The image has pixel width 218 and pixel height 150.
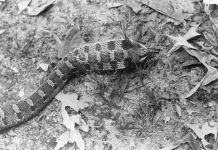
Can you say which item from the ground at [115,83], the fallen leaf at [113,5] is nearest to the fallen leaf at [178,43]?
the ground at [115,83]

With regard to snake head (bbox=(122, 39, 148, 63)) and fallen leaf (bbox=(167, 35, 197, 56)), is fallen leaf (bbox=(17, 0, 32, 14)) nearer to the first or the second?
snake head (bbox=(122, 39, 148, 63))

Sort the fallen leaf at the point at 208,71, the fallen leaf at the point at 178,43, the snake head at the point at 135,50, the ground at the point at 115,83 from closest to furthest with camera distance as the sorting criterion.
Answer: the ground at the point at 115,83, the fallen leaf at the point at 208,71, the snake head at the point at 135,50, the fallen leaf at the point at 178,43

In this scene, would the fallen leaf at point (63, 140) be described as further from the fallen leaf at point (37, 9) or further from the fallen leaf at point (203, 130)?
the fallen leaf at point (37, 9)

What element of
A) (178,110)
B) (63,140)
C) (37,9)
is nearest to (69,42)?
(37,9)

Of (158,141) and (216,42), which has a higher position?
(216,42)

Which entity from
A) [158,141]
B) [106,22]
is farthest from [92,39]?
[158,141]

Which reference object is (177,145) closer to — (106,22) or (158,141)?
(158,141)
